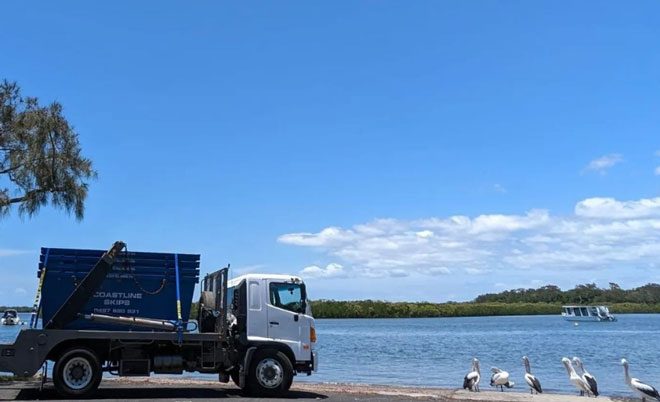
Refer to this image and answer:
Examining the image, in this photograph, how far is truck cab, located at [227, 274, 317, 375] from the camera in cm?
1681

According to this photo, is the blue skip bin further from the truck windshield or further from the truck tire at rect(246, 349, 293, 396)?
the truck tire at rect(246, 349, 293, 396)

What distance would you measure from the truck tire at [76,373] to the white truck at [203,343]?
0.07 feet

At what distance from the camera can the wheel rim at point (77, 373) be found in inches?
610

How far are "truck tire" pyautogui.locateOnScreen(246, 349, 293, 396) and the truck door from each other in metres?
0.38

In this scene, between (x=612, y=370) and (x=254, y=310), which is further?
(x=612, y=370)

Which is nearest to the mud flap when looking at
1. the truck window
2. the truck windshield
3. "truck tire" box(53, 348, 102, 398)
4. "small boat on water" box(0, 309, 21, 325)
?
the truck window

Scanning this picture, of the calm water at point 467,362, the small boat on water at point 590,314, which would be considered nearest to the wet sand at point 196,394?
the calm water at point 467,362

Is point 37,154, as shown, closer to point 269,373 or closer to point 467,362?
point 269,373

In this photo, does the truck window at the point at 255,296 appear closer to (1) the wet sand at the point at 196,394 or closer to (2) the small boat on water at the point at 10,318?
(1) the wet sand at the point at 196,394

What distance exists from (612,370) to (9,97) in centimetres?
2852

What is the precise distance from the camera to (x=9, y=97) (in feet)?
62.4

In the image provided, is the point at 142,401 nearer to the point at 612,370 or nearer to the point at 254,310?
the point at 254,310

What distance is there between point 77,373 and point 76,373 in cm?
2

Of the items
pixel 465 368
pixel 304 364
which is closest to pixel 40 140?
pixel 304 364
